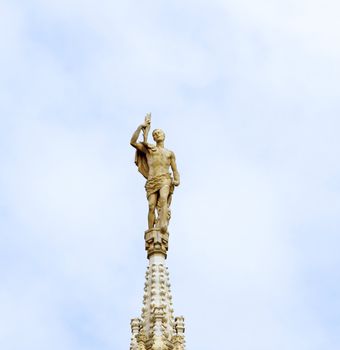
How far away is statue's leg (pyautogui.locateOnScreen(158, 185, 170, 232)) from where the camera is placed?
38.0 metres

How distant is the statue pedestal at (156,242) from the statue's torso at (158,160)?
6.45ft

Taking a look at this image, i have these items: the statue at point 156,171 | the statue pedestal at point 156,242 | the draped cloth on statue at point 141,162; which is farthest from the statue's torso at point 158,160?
the statue pedestal at point 156,242

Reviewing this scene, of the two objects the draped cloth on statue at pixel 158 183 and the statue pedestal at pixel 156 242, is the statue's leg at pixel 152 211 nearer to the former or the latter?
the draped cloth on statue at pixel 158 183

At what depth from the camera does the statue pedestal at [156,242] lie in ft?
123

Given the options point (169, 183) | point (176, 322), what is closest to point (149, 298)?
point (176, 322)

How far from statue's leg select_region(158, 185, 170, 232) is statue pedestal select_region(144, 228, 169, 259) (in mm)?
266

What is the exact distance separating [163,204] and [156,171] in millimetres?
1163

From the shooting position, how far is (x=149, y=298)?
36000mm

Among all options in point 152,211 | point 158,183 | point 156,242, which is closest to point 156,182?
point 158,183

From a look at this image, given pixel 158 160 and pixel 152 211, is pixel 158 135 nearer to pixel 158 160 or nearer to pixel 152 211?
pixel 158 160

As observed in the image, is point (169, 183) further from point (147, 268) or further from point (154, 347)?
point (154, 347)

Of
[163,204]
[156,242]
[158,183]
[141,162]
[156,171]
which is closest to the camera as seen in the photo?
[156,242]

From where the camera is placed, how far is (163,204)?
125 feet

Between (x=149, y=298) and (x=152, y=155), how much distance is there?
16.8 ft
